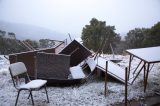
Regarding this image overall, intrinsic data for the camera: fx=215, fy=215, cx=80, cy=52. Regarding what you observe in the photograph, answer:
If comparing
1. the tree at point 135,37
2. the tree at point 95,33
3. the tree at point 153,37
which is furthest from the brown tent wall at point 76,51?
the tree at point 135,37

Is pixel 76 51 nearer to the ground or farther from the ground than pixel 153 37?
nearer to the ground

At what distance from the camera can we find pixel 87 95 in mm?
4254

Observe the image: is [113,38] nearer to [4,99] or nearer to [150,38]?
[150,38]

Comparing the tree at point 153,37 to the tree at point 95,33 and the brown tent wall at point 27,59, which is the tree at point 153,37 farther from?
the brown tent wall at point 27,59

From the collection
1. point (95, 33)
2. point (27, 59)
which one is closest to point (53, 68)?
point (27, 59)

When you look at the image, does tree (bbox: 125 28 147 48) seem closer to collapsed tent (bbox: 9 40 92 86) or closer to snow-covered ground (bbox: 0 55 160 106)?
snow-covered ground (bbox: 0 55 160 106)

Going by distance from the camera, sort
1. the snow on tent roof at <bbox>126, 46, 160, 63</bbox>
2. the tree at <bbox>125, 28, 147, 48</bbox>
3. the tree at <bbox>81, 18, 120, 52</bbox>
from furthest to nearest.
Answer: the tree at <bbox>125, 28, 147, 48</bbox> → the tree at <bbox>81, 18, 120, 52</bbox> → the snow on tent roof at <bbox>126, 46, 160, 63</bbox>

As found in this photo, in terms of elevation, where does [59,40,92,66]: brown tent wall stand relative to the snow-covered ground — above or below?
above

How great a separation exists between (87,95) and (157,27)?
9.69 metres

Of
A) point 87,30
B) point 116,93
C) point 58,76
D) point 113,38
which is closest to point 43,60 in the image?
point 58,76

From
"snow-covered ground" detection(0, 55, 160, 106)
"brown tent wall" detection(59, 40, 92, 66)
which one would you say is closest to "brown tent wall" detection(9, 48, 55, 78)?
"snow-covered ground" detection(0, 55, 160, 106)

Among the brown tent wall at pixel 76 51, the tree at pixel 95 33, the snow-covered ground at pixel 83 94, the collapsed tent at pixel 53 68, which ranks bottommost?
the snow-covered ground at pixel 83 94

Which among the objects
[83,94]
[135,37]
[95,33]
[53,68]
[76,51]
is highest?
[95,33]

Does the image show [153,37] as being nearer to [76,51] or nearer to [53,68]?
[76,51]
